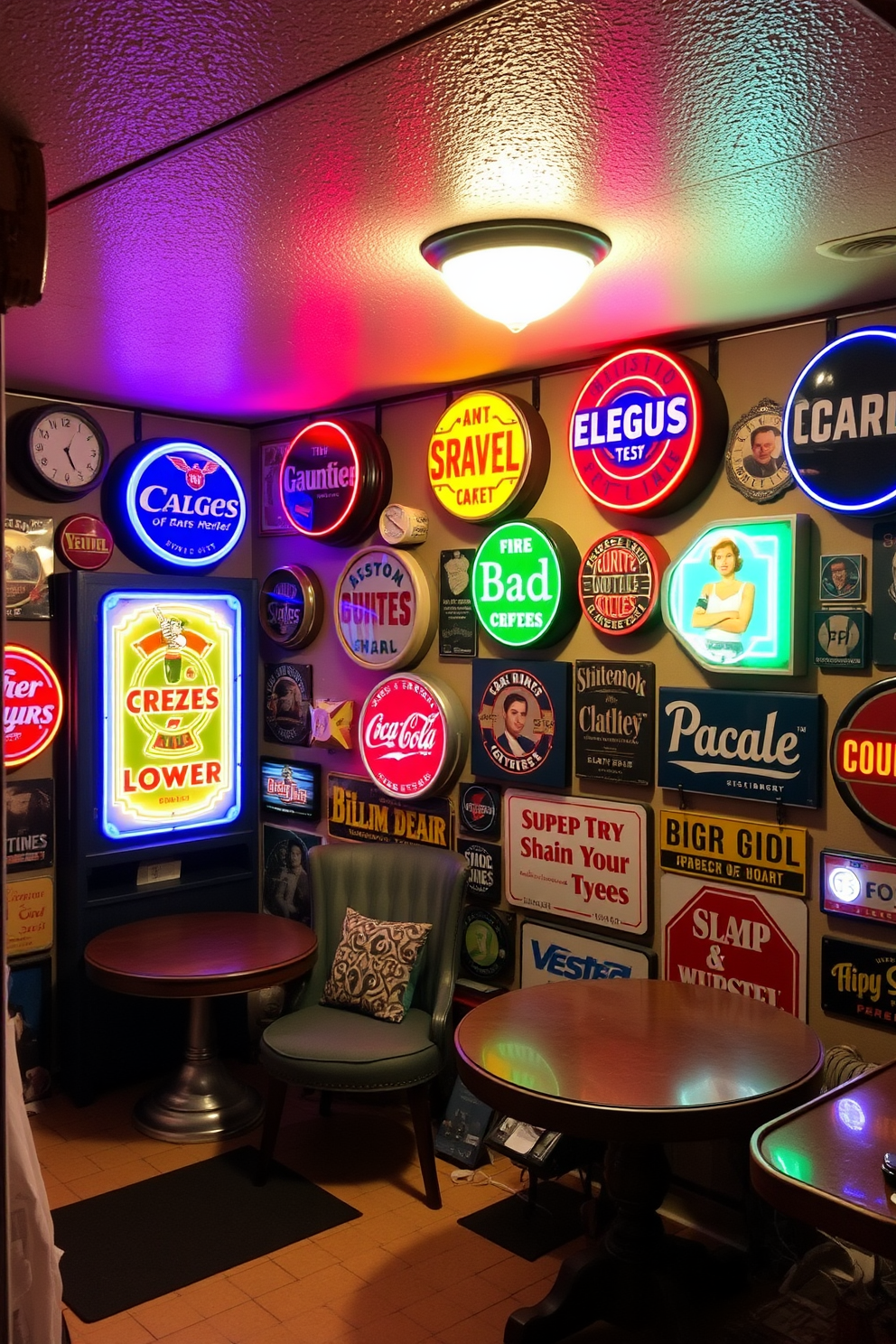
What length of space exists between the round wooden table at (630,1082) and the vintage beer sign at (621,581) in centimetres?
135

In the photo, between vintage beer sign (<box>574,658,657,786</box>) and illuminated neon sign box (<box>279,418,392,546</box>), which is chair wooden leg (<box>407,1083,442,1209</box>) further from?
illuminated neon sign box (<box>279,418,392,546</box>)

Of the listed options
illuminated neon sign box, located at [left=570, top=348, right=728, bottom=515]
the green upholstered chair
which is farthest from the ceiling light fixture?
the green upholstered chair

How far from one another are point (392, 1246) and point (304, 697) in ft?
8.69

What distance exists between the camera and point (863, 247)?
124 inches

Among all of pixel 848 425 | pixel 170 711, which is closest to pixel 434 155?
pixel 848 425

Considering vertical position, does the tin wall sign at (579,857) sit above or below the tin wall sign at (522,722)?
below

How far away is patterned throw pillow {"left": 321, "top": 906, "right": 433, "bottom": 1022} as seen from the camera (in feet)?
15.2

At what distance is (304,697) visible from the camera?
19.0ft

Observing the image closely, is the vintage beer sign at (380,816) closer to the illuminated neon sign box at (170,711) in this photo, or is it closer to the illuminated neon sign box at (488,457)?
the illuminated neon sign box at (170,711)

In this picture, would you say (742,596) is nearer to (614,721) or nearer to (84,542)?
(614,721)

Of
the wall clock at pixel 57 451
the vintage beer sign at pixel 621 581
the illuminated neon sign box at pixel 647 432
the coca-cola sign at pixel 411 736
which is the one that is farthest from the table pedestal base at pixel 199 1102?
the illuminated neon sign box at pixel 647 432

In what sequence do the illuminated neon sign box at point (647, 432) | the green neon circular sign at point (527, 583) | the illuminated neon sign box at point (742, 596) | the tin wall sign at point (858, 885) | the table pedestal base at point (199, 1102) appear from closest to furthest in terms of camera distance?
the tin wall sign at point (858, 885), the illuminated neon sign box at point (742, 596), the illuminated neon sign box at point (647, 432), the green neon circular sign at point (527, 583), the table pedestal base at point (199, 1102)

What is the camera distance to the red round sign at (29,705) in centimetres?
504

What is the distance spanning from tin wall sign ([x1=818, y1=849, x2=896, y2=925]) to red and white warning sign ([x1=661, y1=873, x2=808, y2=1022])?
5.3 inches
